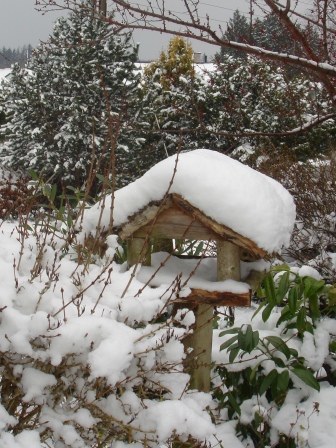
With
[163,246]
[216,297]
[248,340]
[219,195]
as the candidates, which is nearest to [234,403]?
[248,340]

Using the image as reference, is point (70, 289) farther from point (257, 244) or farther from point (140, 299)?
point (257, 244)

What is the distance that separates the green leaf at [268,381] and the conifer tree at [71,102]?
750 centimetres

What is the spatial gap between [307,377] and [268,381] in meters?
0.21

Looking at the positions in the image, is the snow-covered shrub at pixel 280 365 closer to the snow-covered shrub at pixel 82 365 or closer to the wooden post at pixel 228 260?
the wooden post at pixel 228 260

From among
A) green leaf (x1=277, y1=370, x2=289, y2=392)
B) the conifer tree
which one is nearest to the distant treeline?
the conifer tree

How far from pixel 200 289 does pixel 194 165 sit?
59 centimetres

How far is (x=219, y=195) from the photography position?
219cm

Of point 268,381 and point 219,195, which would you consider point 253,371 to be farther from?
point 219,195

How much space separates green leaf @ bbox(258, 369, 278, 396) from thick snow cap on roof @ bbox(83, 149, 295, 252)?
0.85m

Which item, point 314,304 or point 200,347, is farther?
point 314,304

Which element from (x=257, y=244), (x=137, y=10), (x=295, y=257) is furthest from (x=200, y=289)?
(x=295, y=257)

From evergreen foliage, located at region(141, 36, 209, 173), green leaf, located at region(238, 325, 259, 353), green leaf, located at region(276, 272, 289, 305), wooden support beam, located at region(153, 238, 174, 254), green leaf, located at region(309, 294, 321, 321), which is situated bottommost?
green leaf, located at region(238, 325, 259, 353)

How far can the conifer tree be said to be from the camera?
1008cm

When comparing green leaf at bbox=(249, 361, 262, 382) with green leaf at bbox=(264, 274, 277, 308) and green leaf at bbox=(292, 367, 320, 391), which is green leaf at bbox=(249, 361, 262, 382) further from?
green leaf at bbox=(264, 274, 277, 308)
